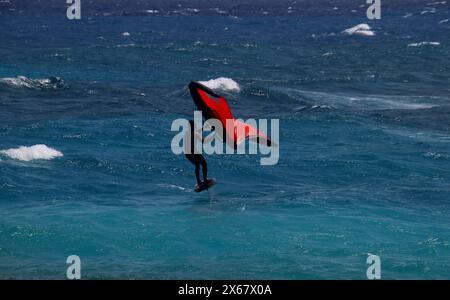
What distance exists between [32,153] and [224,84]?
2162 cm

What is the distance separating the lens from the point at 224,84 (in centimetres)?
5306

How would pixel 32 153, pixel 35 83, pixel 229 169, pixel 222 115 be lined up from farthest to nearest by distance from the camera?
pixel 35 83 < pixel 32 153 < pixel 229 169 < pixel 222 115

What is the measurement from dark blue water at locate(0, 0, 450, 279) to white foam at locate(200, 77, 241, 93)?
63 centimetres

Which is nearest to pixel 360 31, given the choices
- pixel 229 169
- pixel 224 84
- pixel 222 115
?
pixel 224 84

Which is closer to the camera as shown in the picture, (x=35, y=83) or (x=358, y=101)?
(x=358, y=101)

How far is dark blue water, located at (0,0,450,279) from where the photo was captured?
22656 millimetres

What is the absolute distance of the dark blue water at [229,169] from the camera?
22.7 meters

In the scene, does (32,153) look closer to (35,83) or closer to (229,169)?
(229,169)

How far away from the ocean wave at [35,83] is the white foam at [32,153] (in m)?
17.4

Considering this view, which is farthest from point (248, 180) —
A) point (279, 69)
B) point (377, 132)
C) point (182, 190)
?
point (279, 69)

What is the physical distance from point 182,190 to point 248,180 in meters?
3.06

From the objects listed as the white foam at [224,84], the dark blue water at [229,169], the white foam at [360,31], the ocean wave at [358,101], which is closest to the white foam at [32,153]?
the dark blue water at [229,169]

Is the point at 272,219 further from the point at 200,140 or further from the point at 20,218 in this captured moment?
the point at 20,218

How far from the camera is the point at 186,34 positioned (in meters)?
86.8
